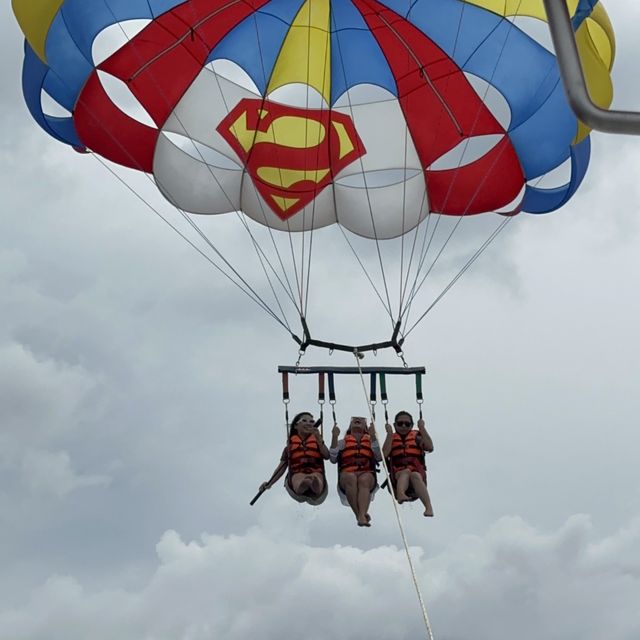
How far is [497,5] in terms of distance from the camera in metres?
8.73

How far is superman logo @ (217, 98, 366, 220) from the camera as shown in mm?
9352

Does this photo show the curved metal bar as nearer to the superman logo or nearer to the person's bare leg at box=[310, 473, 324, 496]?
the person's bare leg at box=[310, 473, 324, 496]

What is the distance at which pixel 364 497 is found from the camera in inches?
316

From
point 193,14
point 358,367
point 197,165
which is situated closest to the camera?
point 358,367

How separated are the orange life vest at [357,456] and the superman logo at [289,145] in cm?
263

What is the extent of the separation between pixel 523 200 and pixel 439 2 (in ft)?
6.68

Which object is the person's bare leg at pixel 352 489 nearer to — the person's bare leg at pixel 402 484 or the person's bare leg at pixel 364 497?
the person's bare leg at pixel 364 497

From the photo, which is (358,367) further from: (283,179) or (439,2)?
(439,2)

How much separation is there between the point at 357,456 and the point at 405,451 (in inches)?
15.3

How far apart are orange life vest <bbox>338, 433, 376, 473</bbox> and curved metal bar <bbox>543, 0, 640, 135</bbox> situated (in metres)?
5.91

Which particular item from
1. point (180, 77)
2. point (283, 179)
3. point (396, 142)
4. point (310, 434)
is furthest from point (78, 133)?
point (310, 434)

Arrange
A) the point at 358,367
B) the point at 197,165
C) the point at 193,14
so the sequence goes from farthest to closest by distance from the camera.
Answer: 1. the point at 197,165
2. the point at 193,14
3. the point at 358,367

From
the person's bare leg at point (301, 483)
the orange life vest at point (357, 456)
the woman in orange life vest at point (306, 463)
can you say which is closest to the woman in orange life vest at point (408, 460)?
the orange life vest at point (357, 456)

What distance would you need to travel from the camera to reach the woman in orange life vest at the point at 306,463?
8.03 m
